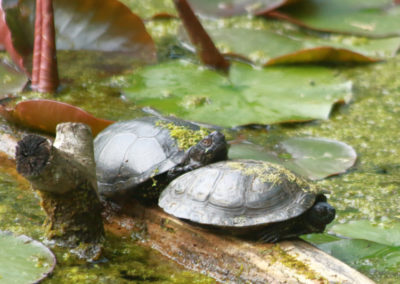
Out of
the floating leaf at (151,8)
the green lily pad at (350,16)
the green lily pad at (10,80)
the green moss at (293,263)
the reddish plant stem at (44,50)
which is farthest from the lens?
the floating leaf at (151,8)

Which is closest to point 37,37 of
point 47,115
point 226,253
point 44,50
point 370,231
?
point 44,50

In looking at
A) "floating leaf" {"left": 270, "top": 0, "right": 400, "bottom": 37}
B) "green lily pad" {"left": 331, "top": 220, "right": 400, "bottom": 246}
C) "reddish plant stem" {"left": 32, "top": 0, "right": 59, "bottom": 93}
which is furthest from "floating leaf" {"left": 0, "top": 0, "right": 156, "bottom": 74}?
"green lily pad" {"left": 331, "top": 220, "right": 400, "bottom": 246}

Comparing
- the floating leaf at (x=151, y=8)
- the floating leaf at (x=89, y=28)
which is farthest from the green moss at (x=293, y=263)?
the floating leaf at (x=151, y=8)

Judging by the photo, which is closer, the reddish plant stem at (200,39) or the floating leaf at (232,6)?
the reddish plant stem at (200,39)

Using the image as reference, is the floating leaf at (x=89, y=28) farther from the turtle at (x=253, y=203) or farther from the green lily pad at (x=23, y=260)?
the turtle at (x=253, y=203)

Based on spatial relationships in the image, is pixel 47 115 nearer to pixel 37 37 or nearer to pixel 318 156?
pixel 37 37
